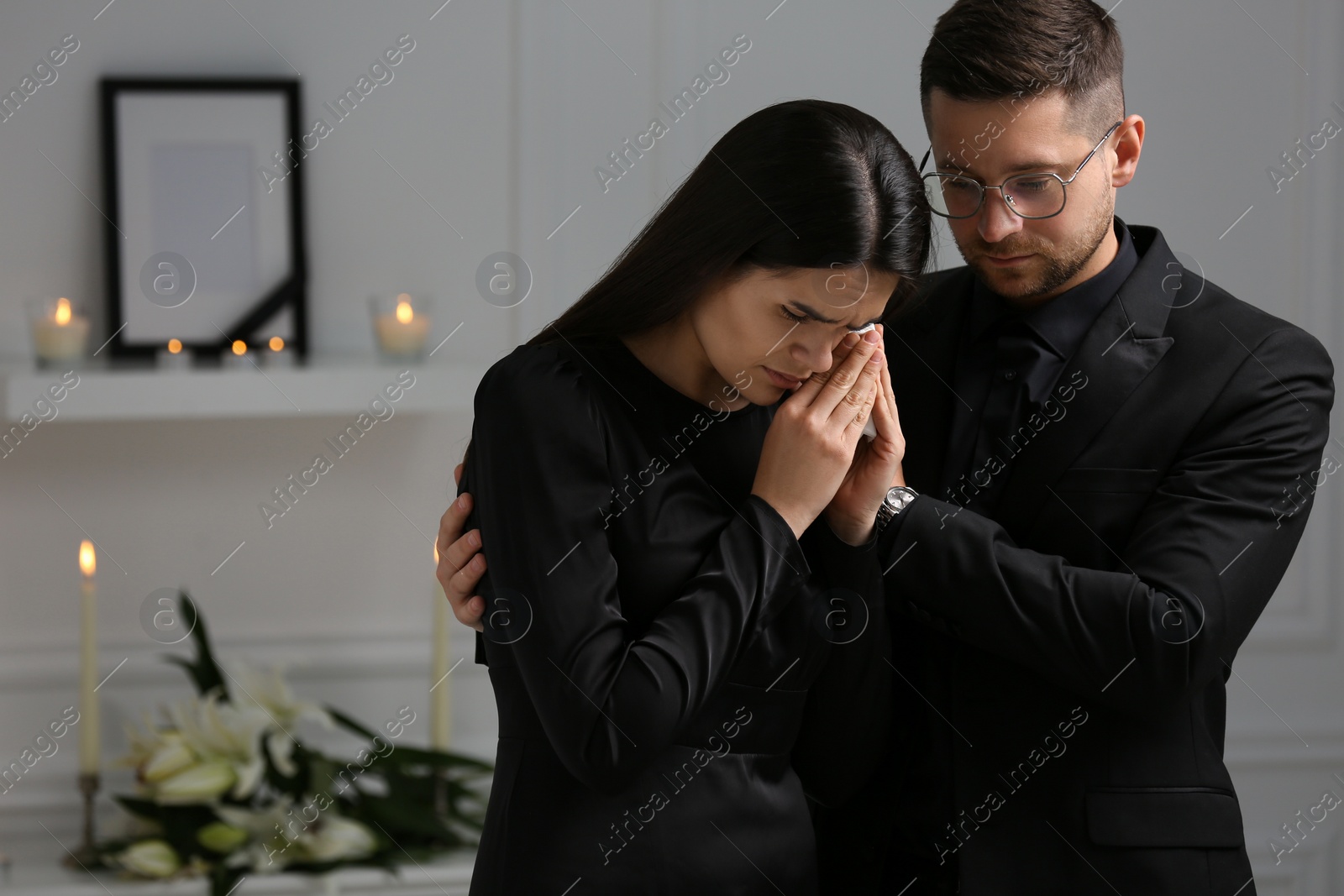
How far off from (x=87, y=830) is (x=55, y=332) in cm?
87

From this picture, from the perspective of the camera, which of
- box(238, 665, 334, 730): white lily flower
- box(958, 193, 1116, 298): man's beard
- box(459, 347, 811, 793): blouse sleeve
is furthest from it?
box(238, 665, 334, 730): white lily flower

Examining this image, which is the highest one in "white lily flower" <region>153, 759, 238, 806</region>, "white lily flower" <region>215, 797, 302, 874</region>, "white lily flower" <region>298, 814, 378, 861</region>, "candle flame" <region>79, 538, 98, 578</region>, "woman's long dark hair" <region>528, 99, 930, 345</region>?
"woman's long dark hair" <region>528, 99, 930, 345</region>

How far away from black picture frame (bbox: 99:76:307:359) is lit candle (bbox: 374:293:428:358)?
0.18m

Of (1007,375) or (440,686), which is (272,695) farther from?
(1007,375)

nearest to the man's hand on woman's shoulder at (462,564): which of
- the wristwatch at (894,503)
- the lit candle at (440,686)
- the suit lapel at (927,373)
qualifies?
the wristwatch at (894,503)

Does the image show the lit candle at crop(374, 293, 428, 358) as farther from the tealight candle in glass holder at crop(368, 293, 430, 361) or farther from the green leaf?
the green leaf

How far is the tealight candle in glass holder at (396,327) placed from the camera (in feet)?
7.09

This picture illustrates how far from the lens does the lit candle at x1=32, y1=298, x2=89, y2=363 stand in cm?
205

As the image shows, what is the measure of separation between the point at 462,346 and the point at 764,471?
1331 mm

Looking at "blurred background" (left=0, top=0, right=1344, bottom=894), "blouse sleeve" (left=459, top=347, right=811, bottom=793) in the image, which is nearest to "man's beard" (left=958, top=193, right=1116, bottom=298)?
"blouse sleeve" (left=459, top=347, right=811, bottom=793)

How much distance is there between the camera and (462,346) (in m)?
2.35

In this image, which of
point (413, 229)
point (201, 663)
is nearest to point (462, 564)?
point (201, 663)

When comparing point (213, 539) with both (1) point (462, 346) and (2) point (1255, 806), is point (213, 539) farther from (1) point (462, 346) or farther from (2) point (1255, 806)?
(2) point (1255, 806)

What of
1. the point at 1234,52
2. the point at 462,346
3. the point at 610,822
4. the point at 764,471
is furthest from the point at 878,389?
the point at 1234,52
